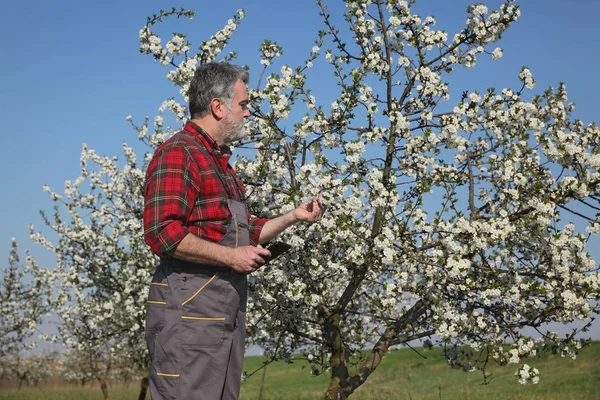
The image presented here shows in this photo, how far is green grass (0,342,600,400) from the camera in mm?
18538

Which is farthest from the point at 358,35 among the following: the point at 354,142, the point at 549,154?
the point at 549,154

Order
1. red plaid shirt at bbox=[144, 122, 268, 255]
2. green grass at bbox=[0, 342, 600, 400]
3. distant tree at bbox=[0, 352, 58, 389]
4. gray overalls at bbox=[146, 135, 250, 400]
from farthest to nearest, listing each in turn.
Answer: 1. distant tree at bbox=[0, 352, 58, 389]
2. green grass at bbox=[0, 342, 600, 400]
3. red plaid shirt at bbox=[144, 122, 268, 255]
4. gray overalls at bbox=[146, 135, 250, 400]

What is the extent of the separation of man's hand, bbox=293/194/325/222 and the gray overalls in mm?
928

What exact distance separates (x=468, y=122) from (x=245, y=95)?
5.69 m

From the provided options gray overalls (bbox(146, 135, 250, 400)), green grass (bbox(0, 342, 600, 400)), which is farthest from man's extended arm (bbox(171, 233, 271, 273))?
green grass (bbox(0, 342, 600, 400))

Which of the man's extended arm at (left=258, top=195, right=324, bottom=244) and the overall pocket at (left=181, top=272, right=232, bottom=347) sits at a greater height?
the man's extended arm at (left=258, top=195, right=324, bottom=244)

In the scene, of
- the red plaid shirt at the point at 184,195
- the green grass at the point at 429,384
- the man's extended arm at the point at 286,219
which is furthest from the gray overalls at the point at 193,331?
the green grass at the point at 429,384

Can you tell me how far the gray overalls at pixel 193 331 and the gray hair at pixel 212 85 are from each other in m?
1.18

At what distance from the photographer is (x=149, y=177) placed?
4254 millimetres

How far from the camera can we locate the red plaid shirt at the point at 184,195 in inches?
157

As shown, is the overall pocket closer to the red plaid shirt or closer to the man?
the man

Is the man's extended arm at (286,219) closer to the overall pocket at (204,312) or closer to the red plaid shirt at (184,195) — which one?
the red plaid shirt at (184,195)

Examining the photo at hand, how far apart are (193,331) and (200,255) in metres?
0.48

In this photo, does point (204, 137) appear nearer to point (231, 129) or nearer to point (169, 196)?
point (231, 129)
